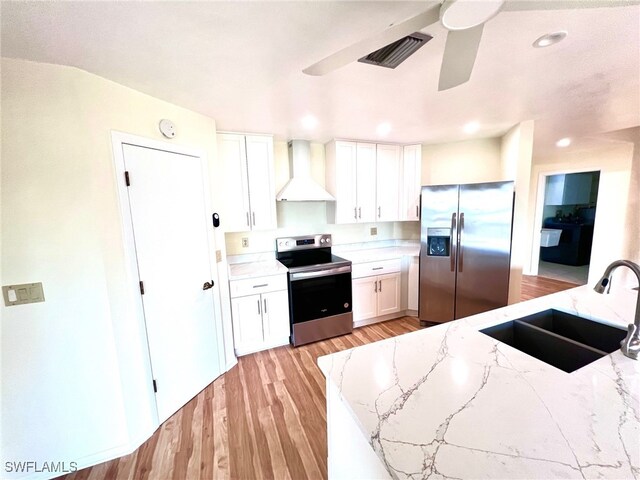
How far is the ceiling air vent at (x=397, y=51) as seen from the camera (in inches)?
48.0

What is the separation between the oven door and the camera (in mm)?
2670

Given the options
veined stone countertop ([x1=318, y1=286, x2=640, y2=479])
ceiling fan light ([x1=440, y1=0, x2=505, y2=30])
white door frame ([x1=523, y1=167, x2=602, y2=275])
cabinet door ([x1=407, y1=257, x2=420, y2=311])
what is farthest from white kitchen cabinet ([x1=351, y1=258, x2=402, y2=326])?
white door frame ([x1=523, y1=167, x2=602, y2=275])

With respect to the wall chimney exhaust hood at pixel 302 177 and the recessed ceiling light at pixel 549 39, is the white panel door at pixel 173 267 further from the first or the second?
the recessed ceiling light at pixel 549 39

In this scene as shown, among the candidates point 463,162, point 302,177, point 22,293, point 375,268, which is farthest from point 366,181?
point 22,293

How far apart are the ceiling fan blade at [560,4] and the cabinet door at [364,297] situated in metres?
2.47

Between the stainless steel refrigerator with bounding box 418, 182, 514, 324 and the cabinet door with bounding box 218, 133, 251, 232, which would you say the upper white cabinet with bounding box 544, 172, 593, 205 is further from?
the cabinet door with bounding box 218, 133, 251, 232

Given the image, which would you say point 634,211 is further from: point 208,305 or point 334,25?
point 208,305

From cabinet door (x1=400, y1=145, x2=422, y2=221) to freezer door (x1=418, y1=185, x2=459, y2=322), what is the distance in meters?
0.47

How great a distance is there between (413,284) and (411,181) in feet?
4.46

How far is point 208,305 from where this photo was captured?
2193 mm

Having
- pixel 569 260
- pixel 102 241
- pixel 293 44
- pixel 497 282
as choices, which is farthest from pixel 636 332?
pixel 569 260

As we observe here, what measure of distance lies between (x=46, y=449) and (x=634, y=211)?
20.5 ft

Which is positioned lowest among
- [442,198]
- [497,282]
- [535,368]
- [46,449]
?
[46,449]

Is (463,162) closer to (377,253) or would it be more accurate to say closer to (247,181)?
(377,253)
